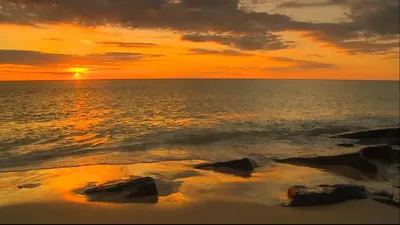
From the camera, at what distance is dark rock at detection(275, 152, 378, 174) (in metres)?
16.4

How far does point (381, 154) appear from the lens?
18.5 m

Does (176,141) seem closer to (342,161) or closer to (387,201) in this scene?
(342,161)

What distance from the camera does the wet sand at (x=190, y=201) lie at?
9.70 meters

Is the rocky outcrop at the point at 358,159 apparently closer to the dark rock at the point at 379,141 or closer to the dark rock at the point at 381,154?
→ the dark rock at the point at 381,154

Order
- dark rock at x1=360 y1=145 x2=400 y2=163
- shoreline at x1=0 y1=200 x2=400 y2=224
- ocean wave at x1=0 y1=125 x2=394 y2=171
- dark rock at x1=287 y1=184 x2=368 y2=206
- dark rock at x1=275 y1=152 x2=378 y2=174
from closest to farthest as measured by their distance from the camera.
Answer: shoreline at x1=0 y1=200 x2=400 y2=224 → dark rock at x1=287 y1=184 x2=368 y2=206 → dark rock at x1=275 y1=152 x2=378 y2=174 → dark rock at x1=360 y1=145 x2=400 y2=163 → ocean wave at x1=0 y1=125 x2=394 y2=171

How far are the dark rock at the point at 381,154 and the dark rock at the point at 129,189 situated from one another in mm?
10952

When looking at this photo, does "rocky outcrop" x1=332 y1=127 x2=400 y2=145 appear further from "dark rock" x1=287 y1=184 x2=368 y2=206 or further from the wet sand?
"dark rock" x1=287 y1=184 x2=368 y2=206

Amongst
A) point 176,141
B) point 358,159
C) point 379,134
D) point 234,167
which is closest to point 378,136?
point 379,134

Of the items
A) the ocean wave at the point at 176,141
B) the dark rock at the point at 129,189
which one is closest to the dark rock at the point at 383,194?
the dark rock at the point at 129,189

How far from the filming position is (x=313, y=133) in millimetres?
31141

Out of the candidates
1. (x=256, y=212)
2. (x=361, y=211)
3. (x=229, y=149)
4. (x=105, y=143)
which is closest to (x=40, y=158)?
(x=105, y=143)

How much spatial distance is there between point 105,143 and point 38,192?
43.2 feet

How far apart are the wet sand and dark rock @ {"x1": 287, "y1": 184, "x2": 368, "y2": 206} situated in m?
0.26

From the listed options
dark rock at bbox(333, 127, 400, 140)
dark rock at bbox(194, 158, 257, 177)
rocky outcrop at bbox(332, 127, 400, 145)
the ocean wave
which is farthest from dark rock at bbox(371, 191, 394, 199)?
dark rock at bbox(333, 127, 400, 140)
